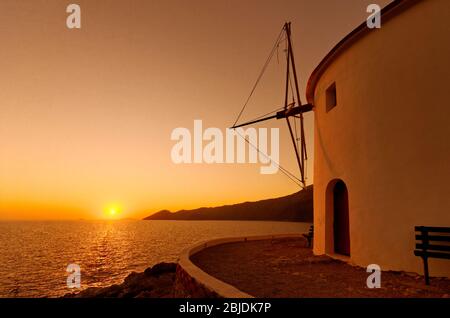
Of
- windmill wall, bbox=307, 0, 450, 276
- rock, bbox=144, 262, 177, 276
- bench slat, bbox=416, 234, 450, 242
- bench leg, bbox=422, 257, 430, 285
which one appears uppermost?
windmill wall, bbox=307, 0, 450, 276

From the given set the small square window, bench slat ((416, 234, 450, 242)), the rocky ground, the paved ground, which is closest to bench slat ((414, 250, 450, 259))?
bench slat ((416, 234, 450, 242))

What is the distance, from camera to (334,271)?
7266 mm

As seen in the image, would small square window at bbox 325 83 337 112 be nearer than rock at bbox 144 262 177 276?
Yes

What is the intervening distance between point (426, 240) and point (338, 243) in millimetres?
4070

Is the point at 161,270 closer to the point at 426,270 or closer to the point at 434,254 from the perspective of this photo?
the point at 426,270

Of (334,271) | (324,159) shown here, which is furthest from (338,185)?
(334,271)

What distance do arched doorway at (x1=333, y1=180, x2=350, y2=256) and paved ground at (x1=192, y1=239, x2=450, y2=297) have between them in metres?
0.92

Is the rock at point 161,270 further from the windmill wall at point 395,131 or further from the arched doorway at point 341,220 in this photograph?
the windmill wall at point 395,131

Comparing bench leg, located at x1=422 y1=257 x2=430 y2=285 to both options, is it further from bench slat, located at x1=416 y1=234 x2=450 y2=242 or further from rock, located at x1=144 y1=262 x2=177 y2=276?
rock, located at x1=144 y1=262 x2=177 y2=276

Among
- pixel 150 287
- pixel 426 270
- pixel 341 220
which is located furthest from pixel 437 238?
pixel 150 287

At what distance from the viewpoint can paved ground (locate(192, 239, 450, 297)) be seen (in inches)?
209

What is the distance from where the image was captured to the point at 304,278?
256 inches

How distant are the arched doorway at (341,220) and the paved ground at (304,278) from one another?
0.92 m
